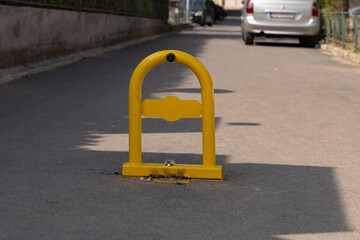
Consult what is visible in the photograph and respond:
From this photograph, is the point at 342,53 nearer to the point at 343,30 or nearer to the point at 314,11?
the point at 343,30

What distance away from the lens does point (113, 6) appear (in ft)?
73.6

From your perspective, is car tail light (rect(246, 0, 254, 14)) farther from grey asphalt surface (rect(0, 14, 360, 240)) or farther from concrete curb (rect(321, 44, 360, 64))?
grey asphalt surface (rect(0, 14, 360, 240))

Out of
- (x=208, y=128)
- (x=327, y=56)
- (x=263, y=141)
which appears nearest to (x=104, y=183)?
(x=208, y=128)

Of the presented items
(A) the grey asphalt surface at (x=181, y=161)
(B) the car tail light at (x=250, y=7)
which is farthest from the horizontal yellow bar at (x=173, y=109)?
(B) the car tail light at (x=250, y=7)

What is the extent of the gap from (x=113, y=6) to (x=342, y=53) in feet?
23.6

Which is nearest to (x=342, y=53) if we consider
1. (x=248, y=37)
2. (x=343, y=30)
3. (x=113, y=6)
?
(x=343, y=30)

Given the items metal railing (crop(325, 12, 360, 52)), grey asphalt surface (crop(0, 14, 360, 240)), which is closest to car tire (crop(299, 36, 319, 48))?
metal railing (crop(325, 12, 360, 52))

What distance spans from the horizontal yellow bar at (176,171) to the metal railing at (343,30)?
12314 millimetres

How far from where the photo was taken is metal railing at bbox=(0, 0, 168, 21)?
47.6 feet

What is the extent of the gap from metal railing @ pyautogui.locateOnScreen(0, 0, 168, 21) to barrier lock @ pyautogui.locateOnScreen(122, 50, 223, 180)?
7.55 meters

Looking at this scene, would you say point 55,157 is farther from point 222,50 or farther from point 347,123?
point 222,50

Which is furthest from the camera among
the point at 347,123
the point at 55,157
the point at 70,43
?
the point at 70,43

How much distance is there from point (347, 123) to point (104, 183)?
3753 mm

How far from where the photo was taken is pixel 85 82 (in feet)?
39.0
